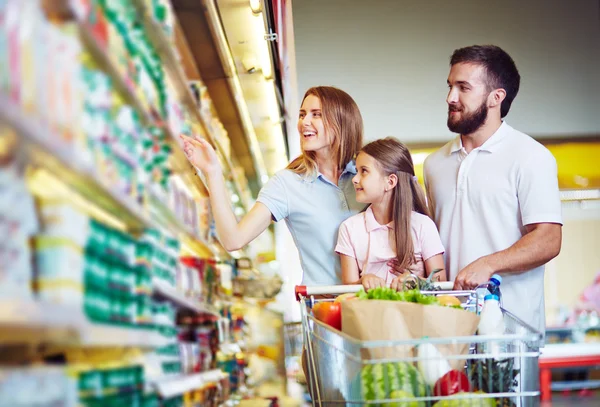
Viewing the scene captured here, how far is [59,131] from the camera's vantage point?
1.23 metres

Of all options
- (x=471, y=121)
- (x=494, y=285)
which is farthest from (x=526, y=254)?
(x=471, y=121)

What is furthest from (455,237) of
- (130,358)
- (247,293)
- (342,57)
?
(342,57)

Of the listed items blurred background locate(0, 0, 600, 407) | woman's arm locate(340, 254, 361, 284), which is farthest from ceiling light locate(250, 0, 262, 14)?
woman's arm locate(340, 254, 361, 284)

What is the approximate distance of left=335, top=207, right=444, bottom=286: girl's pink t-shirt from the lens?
9.00ft

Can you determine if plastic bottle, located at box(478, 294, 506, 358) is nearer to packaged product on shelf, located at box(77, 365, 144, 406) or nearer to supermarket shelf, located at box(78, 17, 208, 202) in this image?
packaged product on shelf, located at box(77, 365, 144, 406)

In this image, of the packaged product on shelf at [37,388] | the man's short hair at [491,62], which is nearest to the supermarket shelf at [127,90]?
the packaged product on shelf at [37,388]

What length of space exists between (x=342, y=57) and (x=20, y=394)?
6078mm

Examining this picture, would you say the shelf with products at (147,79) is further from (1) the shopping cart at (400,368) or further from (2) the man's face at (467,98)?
(2) the man's face at (467,98)

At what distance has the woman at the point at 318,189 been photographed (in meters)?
2.92

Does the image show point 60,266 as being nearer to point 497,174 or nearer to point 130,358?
point 130,358

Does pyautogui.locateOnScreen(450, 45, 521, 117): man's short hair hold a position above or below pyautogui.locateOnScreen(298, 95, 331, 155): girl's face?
above

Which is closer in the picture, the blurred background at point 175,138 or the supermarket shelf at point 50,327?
the supermarket shelf at point 50,327

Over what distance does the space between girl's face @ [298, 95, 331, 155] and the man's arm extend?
817 millimetres

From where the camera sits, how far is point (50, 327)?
1119mm
